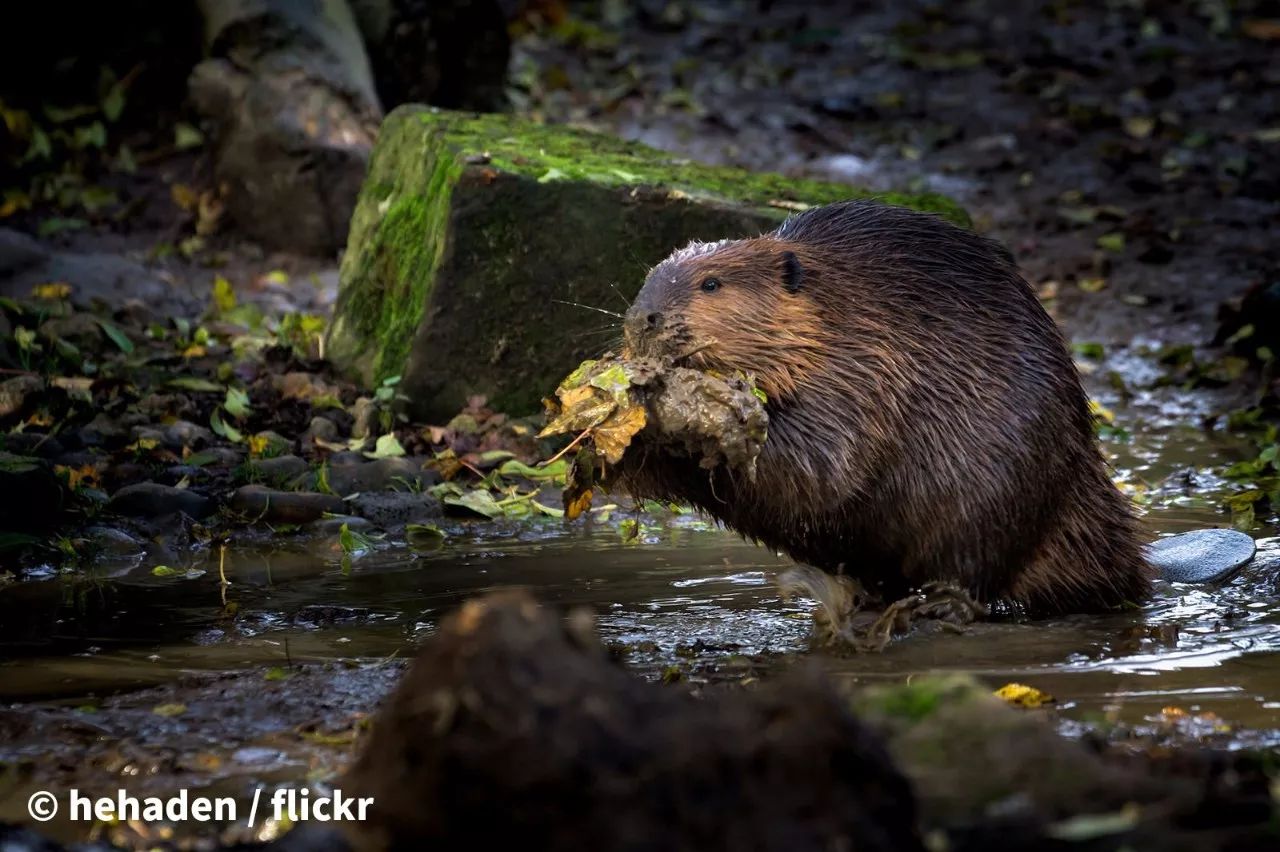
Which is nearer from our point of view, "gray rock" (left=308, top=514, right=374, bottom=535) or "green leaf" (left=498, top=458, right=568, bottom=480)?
"gray rock" (left=308, top=514, right=374, bottom=535)

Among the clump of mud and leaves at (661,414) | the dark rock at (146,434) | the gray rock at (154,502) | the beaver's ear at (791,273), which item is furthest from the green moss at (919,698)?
the dark rock at (146,434)

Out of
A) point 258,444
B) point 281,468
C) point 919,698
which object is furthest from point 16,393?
point 919,698

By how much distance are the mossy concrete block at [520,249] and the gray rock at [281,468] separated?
0.61 metres

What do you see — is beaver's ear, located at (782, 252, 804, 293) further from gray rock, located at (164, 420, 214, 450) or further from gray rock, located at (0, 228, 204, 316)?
gray rock, located at (0, 228, 204, 316)

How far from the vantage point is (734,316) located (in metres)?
3.94

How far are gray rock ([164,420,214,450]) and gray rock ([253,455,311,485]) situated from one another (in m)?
0.31

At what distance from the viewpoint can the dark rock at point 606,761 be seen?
1936 mm

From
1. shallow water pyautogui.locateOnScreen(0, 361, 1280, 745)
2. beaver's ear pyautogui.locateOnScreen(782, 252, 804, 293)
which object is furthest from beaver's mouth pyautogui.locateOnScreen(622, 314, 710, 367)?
shallow water pyautogui.locateOnScreen(0, 361, 1280, 745)

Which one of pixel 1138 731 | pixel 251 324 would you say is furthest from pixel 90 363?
pixel 1138 731

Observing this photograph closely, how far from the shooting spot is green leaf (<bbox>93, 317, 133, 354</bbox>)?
631 centimetres

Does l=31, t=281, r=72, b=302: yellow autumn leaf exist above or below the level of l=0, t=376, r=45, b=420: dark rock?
above

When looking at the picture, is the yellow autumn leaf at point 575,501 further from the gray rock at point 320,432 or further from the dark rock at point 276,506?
the gray rock at point 320,432

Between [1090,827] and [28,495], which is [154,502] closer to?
[28,495]

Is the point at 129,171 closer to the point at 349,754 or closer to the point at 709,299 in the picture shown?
the point at 709,299
